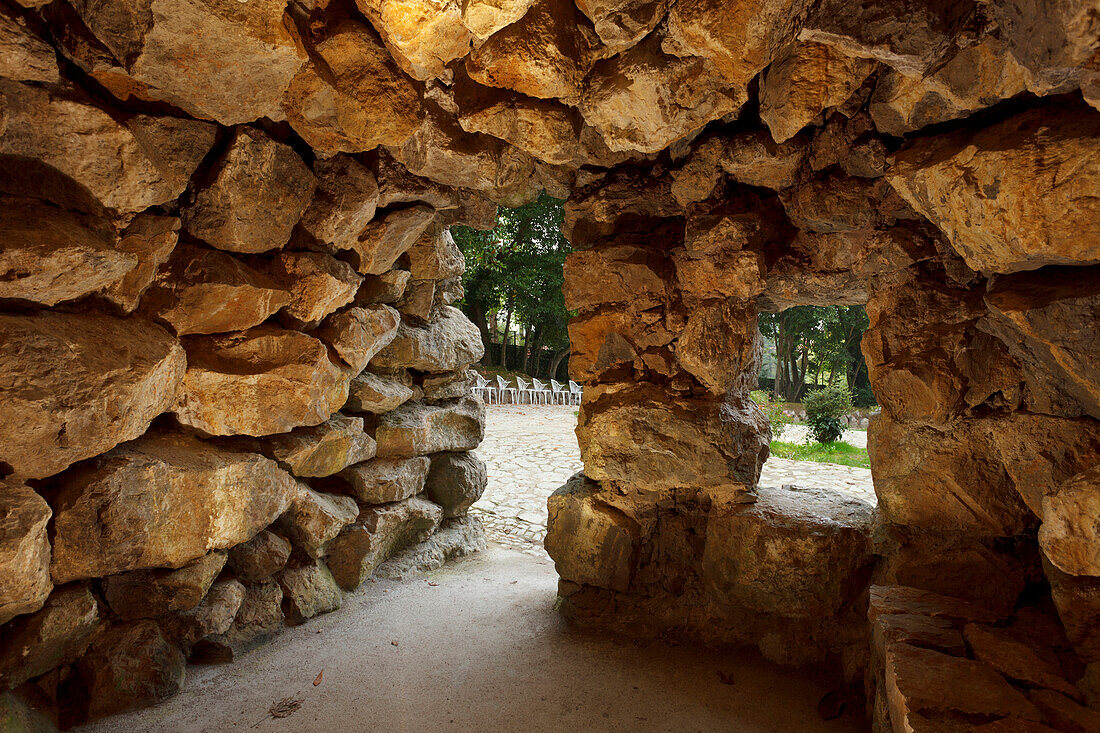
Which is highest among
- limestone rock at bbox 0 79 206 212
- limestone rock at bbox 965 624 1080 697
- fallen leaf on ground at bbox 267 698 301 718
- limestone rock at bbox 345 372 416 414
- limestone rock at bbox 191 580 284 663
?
limestone rock at bbox 0 79 206 212

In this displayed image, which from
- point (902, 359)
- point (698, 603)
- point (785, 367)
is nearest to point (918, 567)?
point (902, 359)

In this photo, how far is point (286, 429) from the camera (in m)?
3.10

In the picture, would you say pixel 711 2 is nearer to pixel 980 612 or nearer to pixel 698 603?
pixel 980 612

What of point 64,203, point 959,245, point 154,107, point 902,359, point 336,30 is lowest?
point 902,359

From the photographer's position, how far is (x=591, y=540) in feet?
10.8

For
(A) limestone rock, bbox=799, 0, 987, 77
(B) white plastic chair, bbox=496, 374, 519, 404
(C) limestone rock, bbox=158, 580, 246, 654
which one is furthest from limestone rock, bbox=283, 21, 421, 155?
(B) white plastic chair, bbox=496, 374, 519, 404

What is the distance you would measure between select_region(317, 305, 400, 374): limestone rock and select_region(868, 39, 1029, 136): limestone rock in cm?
294

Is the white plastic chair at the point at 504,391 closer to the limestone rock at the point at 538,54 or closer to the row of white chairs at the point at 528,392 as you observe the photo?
the row of white chairs at the point at 528,392

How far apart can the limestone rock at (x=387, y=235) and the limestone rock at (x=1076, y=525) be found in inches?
128

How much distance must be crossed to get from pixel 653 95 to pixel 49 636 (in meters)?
3.26

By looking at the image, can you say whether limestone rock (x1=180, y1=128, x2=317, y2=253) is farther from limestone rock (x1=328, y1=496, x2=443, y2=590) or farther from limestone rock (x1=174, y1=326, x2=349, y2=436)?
limestone rock (x1=328, y1=496, x2=443, y2=590)

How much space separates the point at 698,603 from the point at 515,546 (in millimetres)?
2334

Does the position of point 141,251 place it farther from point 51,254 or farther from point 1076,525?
point 1076,525

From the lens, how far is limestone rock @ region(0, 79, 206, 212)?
1.95 metres
